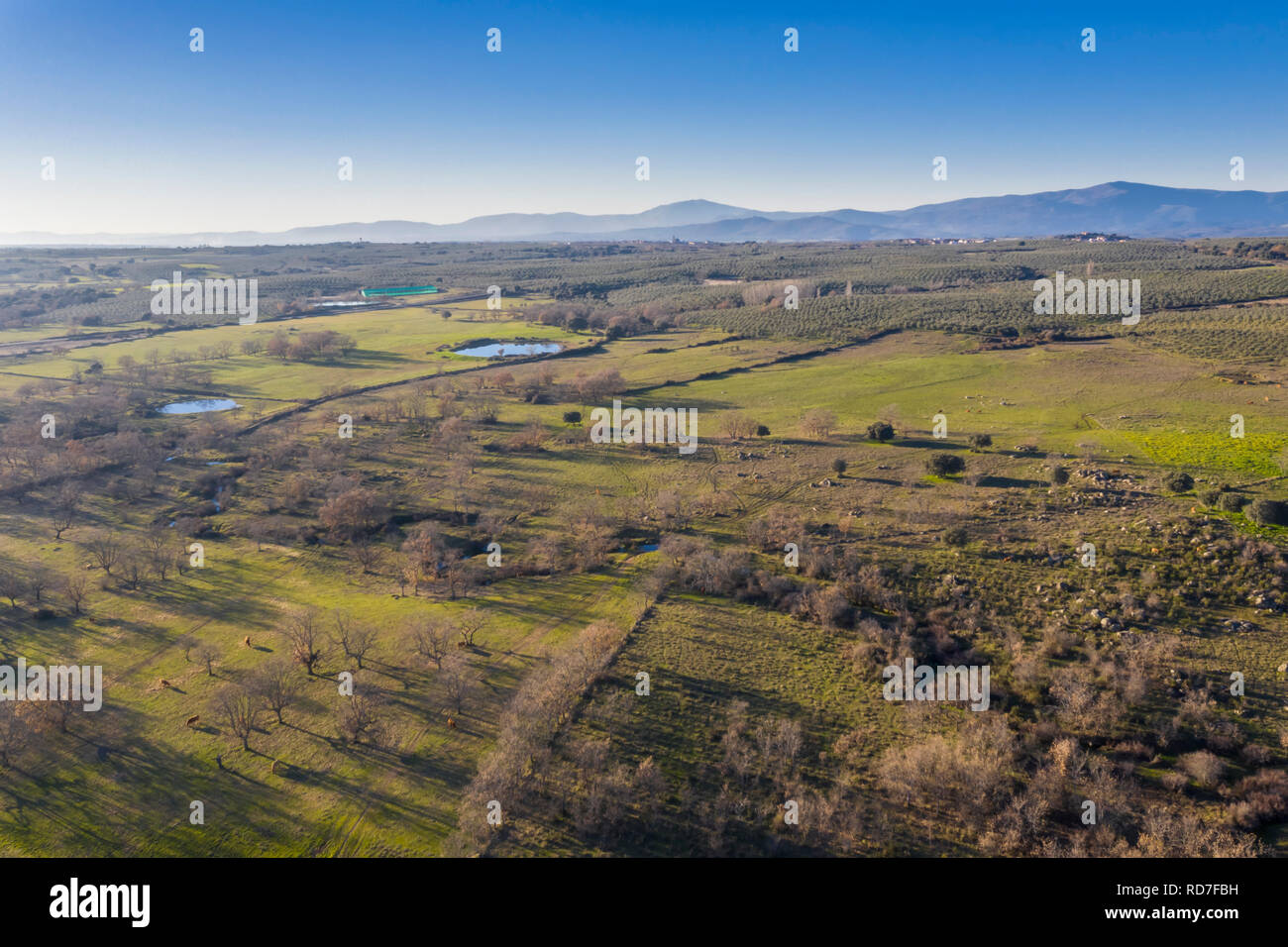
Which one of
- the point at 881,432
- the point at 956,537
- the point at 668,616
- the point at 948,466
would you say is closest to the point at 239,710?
the point at 668,616

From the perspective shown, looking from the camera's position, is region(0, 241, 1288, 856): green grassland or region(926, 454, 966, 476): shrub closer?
region(0, 241, 1288, 856): green grassland

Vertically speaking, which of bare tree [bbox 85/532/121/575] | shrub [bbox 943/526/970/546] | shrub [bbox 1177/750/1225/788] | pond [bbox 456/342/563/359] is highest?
pond [bbox 456/342/563/359]

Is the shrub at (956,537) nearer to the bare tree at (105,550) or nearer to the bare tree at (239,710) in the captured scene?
the bare tree at (239,710)

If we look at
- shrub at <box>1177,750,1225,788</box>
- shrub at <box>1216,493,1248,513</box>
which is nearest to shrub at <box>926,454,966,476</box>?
shrub at <box>1216,493,1248,513</box>

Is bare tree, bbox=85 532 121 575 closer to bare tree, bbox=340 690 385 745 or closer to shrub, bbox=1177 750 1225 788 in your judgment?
bare tree, bbox=340 690 385 745

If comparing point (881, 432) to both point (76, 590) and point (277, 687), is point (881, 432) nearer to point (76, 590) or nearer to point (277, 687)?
point (277, 687)

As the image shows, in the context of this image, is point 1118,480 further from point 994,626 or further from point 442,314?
point 442,314

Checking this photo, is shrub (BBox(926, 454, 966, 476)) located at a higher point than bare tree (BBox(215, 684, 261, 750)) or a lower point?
higher
